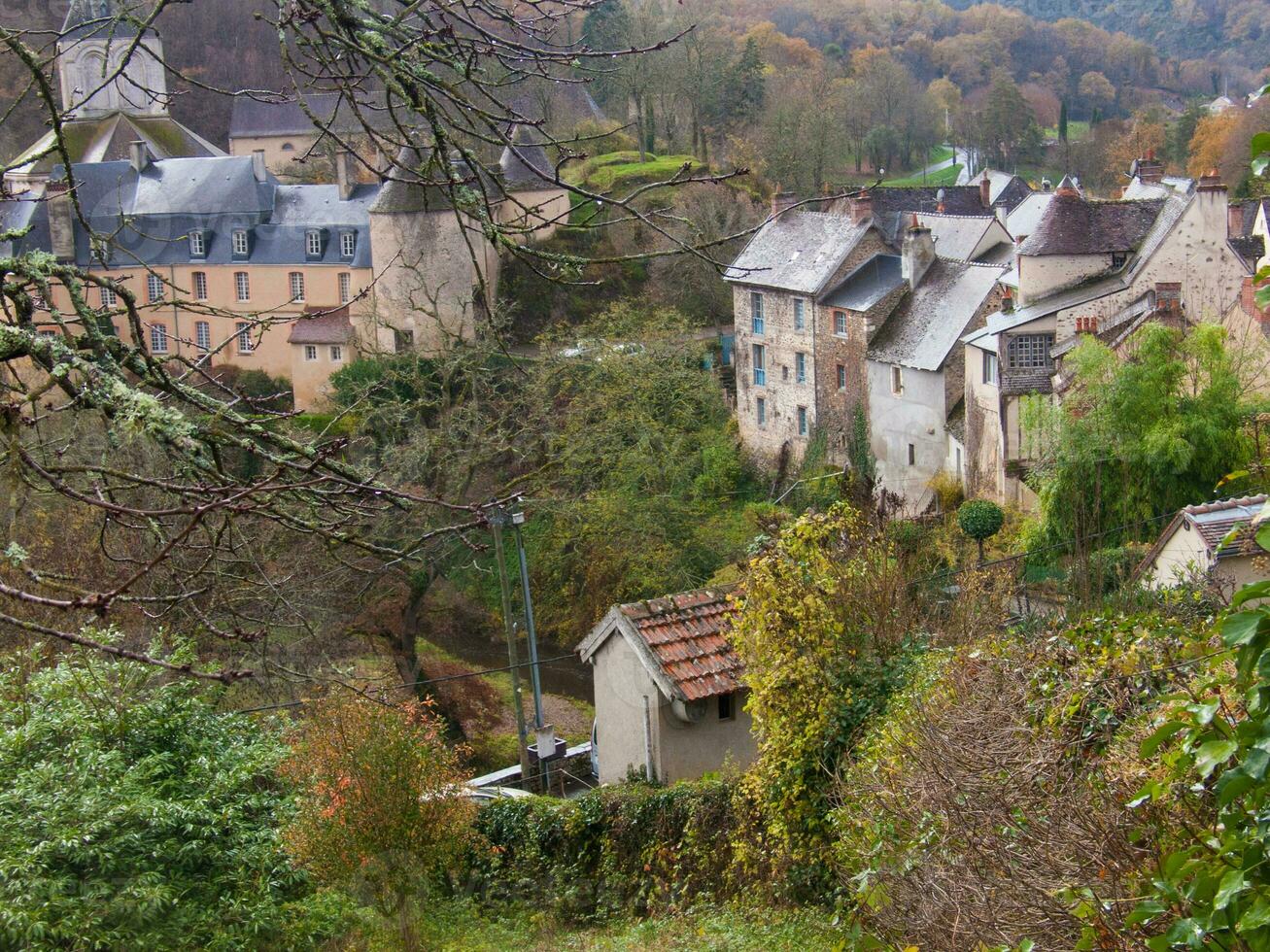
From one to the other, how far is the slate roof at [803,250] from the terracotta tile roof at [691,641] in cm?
1978

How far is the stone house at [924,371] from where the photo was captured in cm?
3125

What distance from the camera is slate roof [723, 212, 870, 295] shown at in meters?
35.8

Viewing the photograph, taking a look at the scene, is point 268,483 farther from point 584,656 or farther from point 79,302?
point 584,656

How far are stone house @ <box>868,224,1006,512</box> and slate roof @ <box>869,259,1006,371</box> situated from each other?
0.08ft

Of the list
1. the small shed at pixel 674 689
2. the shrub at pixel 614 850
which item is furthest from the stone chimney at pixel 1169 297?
the shrub at pixel 614 850

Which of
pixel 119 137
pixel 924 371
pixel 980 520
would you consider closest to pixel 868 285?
pixel 924 371

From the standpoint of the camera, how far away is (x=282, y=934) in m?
9.47

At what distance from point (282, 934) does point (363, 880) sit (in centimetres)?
189

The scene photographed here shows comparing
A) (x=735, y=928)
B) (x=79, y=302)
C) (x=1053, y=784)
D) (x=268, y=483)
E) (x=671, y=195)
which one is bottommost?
(x=735, y=928)

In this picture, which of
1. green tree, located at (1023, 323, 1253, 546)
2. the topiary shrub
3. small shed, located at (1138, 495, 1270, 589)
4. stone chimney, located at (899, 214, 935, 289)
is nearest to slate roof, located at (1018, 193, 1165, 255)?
green tree, located at (1023, 323, 1253, 546)

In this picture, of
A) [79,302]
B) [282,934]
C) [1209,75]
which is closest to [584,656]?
[282,934]

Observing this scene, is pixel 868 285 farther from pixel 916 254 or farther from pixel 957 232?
pixel 957 232

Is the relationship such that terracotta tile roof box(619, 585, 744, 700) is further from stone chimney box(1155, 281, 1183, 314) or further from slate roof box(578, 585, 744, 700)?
stone chimney box(1155, 281, 1183, 314)

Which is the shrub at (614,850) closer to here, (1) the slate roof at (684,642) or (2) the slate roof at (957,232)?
(1) the slate roof at (684,642)
